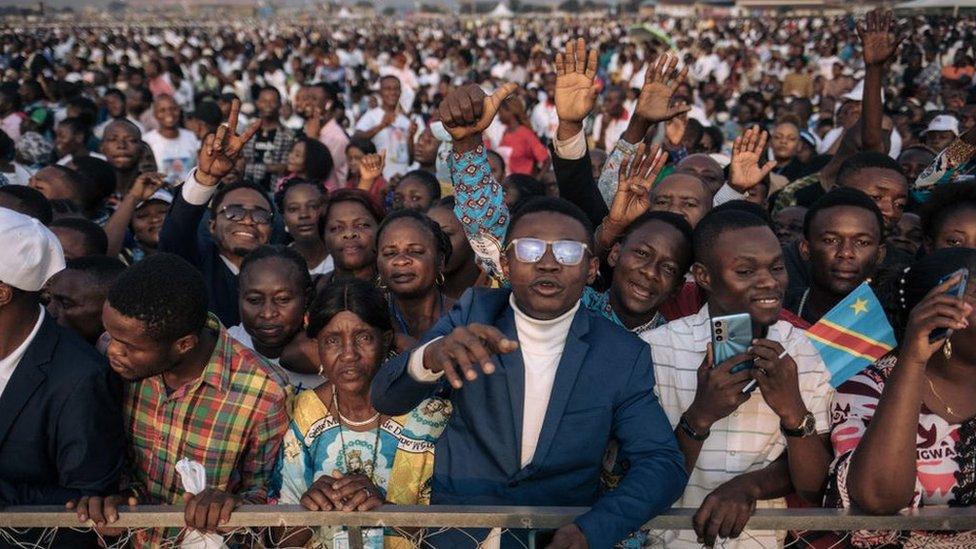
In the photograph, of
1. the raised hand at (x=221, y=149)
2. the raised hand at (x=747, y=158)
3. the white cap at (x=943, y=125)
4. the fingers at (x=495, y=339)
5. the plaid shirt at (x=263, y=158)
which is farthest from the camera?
the plaid shirt at (x=263, y=158)

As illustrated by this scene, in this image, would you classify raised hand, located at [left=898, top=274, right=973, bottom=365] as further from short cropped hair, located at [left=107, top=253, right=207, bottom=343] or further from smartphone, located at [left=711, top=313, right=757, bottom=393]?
short cropped hair, located at [left=107, top=253, right=207, bottom=343]

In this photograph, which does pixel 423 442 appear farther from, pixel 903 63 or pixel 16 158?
pixel 903 63

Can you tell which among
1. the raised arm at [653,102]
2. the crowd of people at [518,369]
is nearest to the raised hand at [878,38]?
the crowd of people at [518,369]

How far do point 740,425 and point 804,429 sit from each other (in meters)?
0.25

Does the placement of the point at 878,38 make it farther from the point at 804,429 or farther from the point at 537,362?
the point at 537,362

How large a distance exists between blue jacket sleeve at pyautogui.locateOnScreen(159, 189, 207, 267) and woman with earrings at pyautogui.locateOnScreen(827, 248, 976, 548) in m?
2.98

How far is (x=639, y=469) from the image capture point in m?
2.24

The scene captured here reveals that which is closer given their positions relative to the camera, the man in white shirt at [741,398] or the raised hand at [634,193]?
the man in white shirt at [741,398]

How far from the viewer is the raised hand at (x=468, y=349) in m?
1.98

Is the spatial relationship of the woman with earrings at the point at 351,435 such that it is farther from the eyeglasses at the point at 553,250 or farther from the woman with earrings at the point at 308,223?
the woman with earrings at the point at 308,223

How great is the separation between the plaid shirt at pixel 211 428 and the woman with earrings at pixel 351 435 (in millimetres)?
89

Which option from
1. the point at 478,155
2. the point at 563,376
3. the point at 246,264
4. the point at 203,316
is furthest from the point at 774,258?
the point at 246,264

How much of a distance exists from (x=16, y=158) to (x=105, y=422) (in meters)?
6.11

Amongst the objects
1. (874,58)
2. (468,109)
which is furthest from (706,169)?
(468,109)
